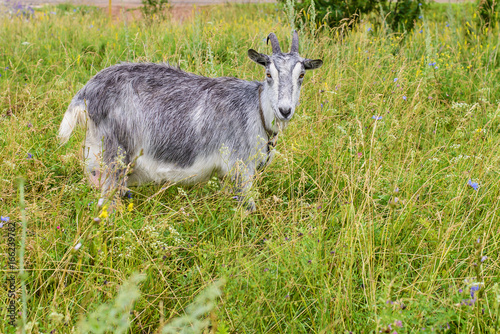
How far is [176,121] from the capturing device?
3426mm

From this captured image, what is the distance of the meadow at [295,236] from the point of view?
1.94 meters

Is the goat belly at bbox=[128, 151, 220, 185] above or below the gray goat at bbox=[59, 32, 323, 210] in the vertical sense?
below

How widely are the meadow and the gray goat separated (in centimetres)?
22

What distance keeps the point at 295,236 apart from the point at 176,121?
5.01 ft

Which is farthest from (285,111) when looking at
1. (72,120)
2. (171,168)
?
(72,120)

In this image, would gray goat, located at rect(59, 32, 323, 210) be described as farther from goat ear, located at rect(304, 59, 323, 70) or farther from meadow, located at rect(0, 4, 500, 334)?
meadow, located at rect(0, 4, 500, 334)

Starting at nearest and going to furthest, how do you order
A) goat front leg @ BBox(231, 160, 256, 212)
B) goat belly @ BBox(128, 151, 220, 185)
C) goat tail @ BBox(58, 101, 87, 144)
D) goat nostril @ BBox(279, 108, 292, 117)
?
goat nostril @ BBox(279, 108, 292, 117), goat front leg @ BBox(231, 160, 256, 212), goat tail @ BBox(58, 101, 87, 144), goat belly @ BBox(128, 151, 220, 185)

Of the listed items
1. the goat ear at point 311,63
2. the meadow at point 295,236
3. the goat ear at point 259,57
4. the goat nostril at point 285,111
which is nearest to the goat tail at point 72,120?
the meadow at point 295,236

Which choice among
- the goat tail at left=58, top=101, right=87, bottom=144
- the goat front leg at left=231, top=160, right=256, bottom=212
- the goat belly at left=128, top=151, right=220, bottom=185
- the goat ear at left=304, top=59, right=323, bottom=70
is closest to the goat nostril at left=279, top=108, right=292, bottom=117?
the goat front leg at left=231, top=160, right=256, bottom=212

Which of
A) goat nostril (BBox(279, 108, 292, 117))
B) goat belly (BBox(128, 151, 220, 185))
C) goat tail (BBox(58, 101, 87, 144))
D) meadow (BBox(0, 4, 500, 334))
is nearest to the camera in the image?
meadow (BBox(0, 4, 500, 334))

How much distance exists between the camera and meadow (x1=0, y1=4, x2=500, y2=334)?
6.35 feet

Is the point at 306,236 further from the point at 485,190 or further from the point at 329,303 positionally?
the point at 485,190

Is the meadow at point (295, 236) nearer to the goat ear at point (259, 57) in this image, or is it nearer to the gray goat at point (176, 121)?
the gray goat at point (176, 121)

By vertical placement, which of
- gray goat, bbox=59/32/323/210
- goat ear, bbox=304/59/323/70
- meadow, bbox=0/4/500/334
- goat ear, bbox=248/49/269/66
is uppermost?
goat ear, bbox=248/49/269/66
